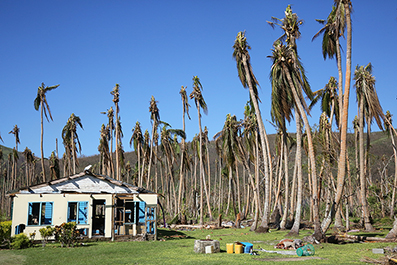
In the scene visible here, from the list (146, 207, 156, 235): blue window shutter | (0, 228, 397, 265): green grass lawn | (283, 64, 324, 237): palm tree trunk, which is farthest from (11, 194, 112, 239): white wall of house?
(283, 64, 324, 237): palm tree trunk

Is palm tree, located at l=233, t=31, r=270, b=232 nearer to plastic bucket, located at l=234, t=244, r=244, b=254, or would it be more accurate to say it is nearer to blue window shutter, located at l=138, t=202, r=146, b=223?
blue window shutter, located at l=138, t=202, r=146, b=223

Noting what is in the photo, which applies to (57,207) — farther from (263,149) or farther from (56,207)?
(263,149)

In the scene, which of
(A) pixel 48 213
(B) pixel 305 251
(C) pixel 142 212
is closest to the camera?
(B) pixel 305 251

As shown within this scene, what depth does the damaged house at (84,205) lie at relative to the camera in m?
20.5

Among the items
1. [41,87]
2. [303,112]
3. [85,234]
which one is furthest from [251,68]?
[41,87]

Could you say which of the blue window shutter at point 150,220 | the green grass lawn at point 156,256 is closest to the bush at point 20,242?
the green grass lawn at point 156,256

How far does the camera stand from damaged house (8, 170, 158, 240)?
20.5 metres

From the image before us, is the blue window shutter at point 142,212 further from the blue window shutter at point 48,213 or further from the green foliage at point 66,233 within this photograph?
the blue window shutter at point 48,213

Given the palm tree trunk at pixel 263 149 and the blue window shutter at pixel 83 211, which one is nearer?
the blue window shutter at pixel 83 211

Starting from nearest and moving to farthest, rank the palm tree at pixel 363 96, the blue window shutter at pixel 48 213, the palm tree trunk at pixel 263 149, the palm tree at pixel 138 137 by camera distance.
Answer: the blue window shutter at pixel 48 213 → the palm tree at pixel 363 96 → the palm tree trunk at pixel 263 149 → the palm tree at pixel 138 137

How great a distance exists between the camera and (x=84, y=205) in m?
21.4

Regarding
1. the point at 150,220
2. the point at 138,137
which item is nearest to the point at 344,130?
the point at 150,220

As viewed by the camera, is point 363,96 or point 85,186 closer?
point 85,186

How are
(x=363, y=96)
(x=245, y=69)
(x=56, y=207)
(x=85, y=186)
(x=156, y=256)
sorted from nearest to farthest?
(x=156, y=256), (x=56, y=207), (x=85, y=186), (x=363, y=96), (x=245, y=69)
